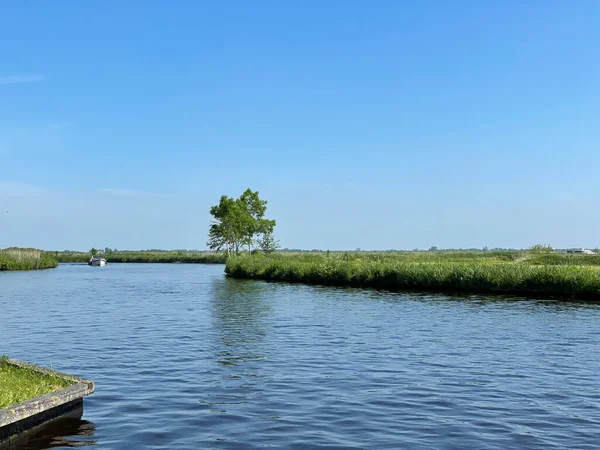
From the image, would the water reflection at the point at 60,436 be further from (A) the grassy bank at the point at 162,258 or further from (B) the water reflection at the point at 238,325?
(A) the grassy bank at the point at 162,258

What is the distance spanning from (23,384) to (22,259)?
96.6m

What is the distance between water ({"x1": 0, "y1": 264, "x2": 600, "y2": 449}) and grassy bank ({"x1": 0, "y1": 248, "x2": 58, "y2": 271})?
70.4 m

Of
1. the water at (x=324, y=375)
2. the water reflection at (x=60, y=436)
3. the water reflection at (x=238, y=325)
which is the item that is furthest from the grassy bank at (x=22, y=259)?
the water reflection at (x=60, y=436)

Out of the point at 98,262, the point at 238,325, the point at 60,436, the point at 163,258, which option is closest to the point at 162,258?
the point at 163,258

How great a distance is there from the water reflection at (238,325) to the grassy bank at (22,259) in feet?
211

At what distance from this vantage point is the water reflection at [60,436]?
10469mm

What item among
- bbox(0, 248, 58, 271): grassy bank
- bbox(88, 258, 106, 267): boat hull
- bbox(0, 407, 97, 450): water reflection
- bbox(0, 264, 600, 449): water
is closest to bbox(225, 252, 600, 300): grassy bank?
bbox(0, 264, 600, 449): water

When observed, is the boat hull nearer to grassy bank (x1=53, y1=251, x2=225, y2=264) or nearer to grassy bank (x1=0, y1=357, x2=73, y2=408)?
grassy bank (x1=53, y1=251, x2=225, y2=264)

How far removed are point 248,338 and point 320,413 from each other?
11158 mm

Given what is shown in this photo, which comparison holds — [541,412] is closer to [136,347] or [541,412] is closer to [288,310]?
[136,347]

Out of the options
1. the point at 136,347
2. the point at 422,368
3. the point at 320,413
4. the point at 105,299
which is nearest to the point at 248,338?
the point at 136,347

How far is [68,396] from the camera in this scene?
38.6 feet

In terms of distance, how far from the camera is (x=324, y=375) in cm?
1634

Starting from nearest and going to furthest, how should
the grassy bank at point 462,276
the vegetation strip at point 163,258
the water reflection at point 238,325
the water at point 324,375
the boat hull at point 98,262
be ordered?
the water at point 324,375 < the water reflection at point 238,325 < the grassy bank at point 462,276 < the boat hull at point 98,262 < the vegetation strip at point 163,258
